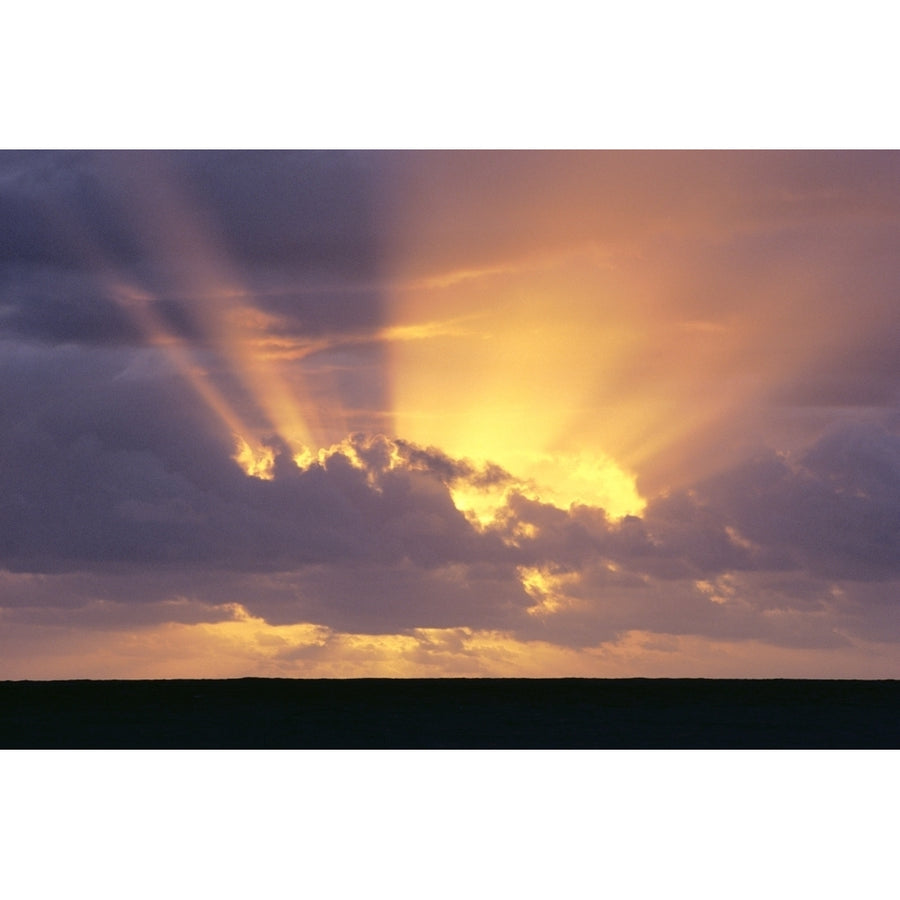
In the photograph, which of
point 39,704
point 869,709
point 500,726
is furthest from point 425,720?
point 39,704

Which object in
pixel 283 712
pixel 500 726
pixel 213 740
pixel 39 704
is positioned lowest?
pixel 213 740

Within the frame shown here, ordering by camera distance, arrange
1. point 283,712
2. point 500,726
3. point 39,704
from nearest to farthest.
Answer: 1. point 500,726
2. point 283,712
3. point 39,704

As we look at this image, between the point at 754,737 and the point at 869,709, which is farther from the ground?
the point at 869,709

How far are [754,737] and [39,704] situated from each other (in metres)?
79.0

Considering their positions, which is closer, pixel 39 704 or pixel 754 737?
pixel 754 737

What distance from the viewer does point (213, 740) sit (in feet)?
236

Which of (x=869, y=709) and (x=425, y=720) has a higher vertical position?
(x=869, y=709)

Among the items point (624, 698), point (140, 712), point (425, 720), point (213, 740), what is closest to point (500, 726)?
point (425, 720)

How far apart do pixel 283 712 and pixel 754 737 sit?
4014 centimetres

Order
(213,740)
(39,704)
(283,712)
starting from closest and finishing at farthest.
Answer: (213,740)
(283,712)
(39,704)

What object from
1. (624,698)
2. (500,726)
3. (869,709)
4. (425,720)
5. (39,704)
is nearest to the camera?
(500,726)

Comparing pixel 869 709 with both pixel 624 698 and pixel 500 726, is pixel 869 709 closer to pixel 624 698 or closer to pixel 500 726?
pixel 624 698

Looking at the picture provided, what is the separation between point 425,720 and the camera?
95438 mm

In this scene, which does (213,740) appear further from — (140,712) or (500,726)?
(140,712)
